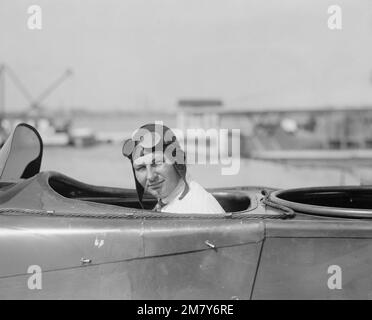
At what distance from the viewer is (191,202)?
264 centimetres

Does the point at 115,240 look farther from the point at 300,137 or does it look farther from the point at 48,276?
the point at 300,137

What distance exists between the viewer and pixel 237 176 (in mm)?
11148

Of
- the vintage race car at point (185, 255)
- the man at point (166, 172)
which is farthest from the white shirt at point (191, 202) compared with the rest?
the vintage race car at point (185, 255)

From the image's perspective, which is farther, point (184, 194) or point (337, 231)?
point (184, 194)

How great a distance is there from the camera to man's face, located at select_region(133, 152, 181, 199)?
2623 millimetres

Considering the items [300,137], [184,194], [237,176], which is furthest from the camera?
[300,137]

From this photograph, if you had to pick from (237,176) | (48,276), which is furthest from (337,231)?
(237,176)

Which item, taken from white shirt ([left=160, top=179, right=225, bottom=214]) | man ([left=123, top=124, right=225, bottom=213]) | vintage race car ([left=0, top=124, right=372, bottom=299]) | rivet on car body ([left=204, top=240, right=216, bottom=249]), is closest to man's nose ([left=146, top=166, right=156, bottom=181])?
man ([left=123, top=124, right=225, bottom=213])

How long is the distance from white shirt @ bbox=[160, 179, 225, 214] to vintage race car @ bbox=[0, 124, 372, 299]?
Result: 0.86ft

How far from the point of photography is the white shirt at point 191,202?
262cm

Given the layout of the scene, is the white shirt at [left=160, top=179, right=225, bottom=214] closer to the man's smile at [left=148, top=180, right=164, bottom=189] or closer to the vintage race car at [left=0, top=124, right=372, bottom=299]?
the man's smile at [left=148, top=180, right=164, bottom=189]

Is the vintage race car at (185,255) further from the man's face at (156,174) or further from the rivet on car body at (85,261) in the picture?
the man's face at (156,174)

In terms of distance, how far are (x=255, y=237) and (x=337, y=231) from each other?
0.38 m

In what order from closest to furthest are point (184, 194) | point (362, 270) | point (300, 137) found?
point (362, 270)
point (184, 194)
point (300, 137)
